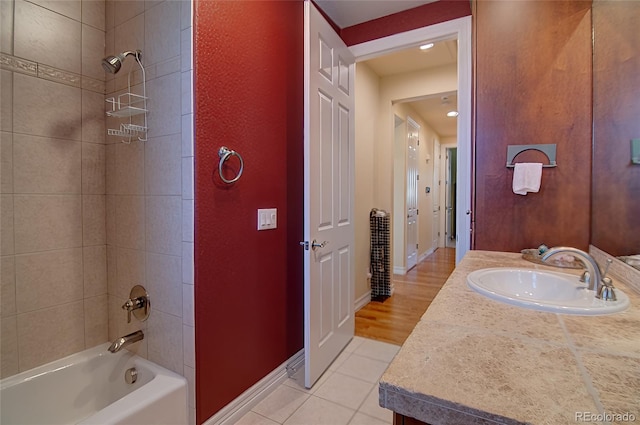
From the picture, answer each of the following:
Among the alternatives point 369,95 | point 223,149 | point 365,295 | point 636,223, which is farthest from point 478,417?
point 369,95

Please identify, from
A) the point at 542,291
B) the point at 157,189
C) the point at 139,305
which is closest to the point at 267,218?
the point at 157,189

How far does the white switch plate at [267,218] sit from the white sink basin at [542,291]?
1098mm

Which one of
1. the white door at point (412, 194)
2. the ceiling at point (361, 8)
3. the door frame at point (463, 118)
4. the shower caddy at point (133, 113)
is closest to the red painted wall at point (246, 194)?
the ceiling at point (361, 8)

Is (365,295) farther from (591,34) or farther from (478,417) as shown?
(478,417)

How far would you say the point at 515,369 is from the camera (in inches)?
22.4

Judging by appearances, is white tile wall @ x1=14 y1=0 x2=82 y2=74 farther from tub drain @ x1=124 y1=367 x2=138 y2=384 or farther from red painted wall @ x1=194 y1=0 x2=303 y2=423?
tub drain @ x1=124 y1=367 x2=138 y2=384

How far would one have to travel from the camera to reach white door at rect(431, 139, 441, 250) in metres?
6.60

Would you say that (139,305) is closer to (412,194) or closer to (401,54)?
(401,54)

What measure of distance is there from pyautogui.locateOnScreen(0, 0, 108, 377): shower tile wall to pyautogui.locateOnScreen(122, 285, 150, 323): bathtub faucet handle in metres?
0.34

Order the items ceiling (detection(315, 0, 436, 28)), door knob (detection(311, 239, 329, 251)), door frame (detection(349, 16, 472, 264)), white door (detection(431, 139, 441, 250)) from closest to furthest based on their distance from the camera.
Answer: door knob (detection(311, 239, 329, 251)) < door frame (detection(349, 16, 472, 264)) < ceiling (detection(315, 0, 436, 28)) < white door (detection(431, 139, 441, 250))

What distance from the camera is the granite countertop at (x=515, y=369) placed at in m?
0.47

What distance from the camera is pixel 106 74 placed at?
1.73m

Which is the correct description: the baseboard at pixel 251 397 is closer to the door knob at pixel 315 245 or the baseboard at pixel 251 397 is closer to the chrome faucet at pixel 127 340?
the chrome faucet at pixel 127 340

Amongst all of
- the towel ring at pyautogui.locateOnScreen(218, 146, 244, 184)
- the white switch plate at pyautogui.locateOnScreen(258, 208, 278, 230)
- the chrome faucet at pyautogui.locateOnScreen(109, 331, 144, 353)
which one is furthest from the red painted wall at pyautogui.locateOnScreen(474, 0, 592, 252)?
the chrome faucet at pyautogui.locateOnScreen(109, 331, 144, 353)
